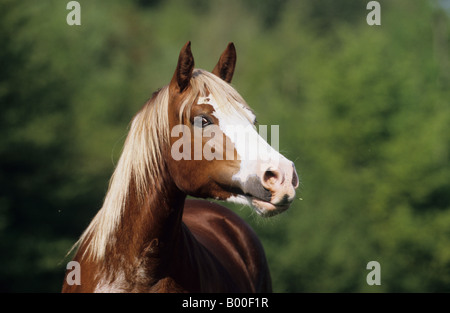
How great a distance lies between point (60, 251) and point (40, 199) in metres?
2.42

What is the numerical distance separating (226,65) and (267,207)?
1312 millimetres

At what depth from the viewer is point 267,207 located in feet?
14.7

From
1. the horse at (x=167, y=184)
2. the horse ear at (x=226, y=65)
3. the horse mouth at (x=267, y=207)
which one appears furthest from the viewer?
the horse ear at (x=226, y=65)

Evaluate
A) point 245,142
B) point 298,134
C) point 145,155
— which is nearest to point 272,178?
point 245,142

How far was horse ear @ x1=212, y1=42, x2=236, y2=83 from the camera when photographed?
17.3 feet

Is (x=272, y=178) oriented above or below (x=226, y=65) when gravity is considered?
below

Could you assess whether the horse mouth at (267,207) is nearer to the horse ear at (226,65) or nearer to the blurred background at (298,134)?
the horse ear at (226,65)

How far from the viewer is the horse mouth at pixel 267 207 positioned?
4449 millimetres

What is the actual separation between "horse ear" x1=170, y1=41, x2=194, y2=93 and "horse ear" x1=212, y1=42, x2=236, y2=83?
47cm

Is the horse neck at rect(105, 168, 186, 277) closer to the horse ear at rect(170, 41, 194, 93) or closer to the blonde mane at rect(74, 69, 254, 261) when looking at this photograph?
the blonde mane at rect(74, 69, 254, 261)

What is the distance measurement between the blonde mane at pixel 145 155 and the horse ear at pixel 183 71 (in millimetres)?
53

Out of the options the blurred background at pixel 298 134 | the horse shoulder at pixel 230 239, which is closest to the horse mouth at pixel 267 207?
the horse shoulder at pixel 230 239

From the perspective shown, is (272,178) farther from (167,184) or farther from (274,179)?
(167,184)
